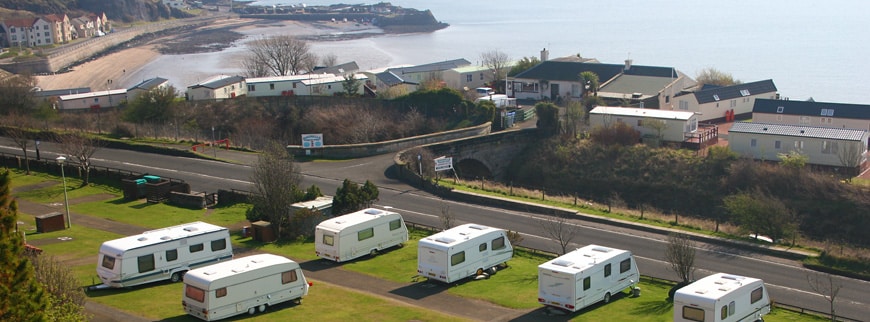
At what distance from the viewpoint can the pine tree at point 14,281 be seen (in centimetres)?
1734

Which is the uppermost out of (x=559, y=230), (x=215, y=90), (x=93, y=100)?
(x=215, y=90)

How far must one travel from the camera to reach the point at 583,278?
1022 inches

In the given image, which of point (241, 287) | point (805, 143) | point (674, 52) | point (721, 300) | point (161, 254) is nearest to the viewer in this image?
point (721, 300)

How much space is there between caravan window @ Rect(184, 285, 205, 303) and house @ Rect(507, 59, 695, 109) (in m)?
46.8

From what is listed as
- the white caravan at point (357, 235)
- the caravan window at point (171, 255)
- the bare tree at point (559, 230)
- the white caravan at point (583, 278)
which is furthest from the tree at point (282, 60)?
the white caravan at point (583, 278)

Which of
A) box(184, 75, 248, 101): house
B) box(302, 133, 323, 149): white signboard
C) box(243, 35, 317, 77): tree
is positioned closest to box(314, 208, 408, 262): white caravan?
box(302, 133, 323, 149): white signboard

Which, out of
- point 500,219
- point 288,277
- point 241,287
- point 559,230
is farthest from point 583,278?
point 500,219

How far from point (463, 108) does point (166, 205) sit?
31366mm

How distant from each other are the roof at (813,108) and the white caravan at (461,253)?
115 feet

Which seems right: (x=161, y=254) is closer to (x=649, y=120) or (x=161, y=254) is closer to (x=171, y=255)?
(x=171, y=255)

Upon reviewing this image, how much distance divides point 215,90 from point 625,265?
2206 inches

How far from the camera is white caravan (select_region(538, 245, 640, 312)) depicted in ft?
84.7

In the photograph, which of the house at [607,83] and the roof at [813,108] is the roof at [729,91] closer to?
the house at [607,83]

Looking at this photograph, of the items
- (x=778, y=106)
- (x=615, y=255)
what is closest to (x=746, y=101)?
(x=778, y=106)
